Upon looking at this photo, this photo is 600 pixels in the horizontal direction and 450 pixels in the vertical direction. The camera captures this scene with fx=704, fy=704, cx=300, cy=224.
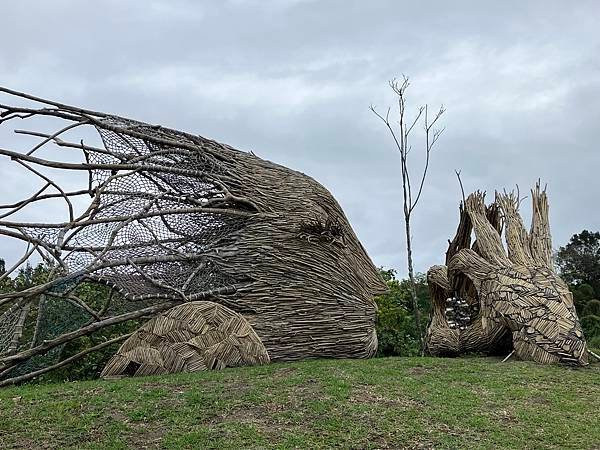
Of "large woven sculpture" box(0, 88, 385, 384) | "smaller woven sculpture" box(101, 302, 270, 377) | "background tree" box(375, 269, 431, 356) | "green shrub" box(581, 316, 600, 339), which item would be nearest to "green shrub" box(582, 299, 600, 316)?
"green shrub" box(581, 316, 600, 339)

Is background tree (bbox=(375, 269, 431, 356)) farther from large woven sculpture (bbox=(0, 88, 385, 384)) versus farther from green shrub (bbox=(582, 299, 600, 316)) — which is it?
green shrub (bbox=(582, 299, 600, 316))

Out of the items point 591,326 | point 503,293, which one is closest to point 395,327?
point 503,293

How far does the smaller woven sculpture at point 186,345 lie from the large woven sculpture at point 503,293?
3.51m

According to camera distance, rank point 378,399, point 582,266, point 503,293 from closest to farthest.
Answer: point 378,399 → point 503,293 → point 582,266

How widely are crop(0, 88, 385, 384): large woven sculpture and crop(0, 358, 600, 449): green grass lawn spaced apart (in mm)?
1278

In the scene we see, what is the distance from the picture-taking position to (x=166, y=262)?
8.96 meters

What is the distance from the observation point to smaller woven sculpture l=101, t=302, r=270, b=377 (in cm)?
798

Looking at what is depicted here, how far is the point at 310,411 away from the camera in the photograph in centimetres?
597

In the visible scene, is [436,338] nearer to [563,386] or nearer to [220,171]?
[563,386]

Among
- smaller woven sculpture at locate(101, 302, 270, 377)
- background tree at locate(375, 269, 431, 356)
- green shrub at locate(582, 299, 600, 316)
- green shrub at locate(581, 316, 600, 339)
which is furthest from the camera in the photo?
green shrub at locate(582, 299, 600, 316)

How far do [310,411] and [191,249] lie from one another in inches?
156

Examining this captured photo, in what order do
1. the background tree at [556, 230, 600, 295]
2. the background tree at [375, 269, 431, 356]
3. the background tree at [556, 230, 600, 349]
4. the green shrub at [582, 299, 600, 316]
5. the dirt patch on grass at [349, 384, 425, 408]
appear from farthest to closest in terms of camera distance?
the background tree at [556, 230, 600, 295]
the background tree at [556, 230, 600, 349]
the green shrub at [582, 299, 600, 316]
the background tree at [375, 269, 431, 356]
the dirt patch on grass at [349, 384, 425, 408]

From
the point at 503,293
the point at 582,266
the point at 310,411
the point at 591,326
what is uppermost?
the point at 582,266

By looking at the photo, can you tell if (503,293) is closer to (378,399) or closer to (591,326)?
(378,399)
